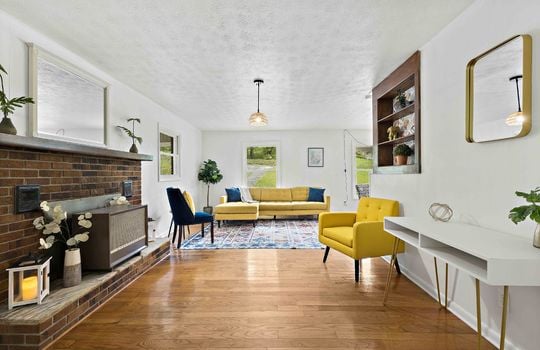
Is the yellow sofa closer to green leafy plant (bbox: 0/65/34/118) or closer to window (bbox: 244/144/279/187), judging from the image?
window (bbox: 244/144/279/187)

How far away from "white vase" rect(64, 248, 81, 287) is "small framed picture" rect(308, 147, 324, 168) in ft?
19.0

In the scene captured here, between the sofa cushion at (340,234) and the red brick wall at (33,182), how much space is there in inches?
106

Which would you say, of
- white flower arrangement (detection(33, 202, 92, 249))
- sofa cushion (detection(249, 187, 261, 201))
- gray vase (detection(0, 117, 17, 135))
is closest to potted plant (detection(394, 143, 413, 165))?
white flower arrangement (detection(33, 202, 92, 249))

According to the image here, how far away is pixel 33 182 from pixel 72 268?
78 cm

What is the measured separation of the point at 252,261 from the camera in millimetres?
3445

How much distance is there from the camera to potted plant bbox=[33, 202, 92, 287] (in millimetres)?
2117

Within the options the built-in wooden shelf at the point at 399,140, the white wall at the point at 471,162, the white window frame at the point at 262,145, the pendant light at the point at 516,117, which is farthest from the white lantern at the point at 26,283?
the white window frame at the point at 262,145

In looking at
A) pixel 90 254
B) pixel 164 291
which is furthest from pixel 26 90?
pixel 164 291

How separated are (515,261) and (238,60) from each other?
106 inches

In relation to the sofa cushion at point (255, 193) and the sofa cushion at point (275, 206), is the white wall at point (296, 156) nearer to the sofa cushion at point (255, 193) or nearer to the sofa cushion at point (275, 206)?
the sofa cushion at point (255, 193)

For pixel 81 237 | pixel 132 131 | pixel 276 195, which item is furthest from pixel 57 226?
pixel 276 195

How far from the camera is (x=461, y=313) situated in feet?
6.80

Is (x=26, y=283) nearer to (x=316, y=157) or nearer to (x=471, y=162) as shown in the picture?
(x=471, y=162)

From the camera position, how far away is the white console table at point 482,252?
3.97ft
